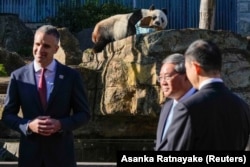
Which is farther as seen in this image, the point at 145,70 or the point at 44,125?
the point at 145,70

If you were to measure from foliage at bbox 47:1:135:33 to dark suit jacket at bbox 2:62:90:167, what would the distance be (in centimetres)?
1365

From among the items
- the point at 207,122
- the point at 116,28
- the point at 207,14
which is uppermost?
the point at 207,14

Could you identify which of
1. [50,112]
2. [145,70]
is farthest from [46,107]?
[145,70]

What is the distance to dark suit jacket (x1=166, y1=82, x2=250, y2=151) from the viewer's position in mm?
3223

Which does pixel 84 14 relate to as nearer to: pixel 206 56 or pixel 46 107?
pixel 46 107

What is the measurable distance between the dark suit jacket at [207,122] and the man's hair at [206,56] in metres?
0.09

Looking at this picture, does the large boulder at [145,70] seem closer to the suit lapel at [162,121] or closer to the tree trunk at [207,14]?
the tree trunk at [207,14]

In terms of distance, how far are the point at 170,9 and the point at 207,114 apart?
53.7ft

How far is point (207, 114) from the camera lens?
3.24m

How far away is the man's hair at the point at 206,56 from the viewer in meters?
3.34

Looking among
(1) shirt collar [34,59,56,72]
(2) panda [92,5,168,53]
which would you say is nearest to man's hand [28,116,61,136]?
(1) shirt collar [34,59,56,72]

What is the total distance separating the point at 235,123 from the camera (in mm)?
3355

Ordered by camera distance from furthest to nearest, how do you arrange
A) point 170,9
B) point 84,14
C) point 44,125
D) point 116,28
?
point 170,9
point 84,14
point 116,28
point 44,125

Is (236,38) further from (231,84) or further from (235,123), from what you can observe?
(235,123)
